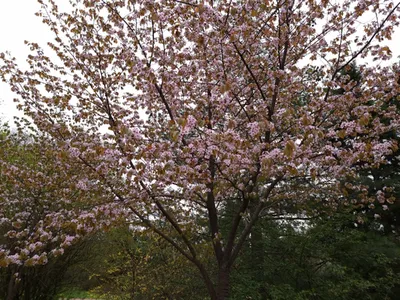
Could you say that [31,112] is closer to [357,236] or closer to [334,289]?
[334,289]

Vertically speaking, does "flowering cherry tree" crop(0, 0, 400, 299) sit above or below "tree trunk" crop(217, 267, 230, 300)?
above

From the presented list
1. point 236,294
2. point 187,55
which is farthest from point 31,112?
point 236,294

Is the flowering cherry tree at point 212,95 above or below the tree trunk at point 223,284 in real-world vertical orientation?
above

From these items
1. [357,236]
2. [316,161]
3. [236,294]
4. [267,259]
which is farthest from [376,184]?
[316,161]

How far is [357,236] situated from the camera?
867cm

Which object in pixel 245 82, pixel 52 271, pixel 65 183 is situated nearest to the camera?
→ pixel 245 82

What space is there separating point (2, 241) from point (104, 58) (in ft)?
28.1

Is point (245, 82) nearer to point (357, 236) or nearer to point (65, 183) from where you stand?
point (65, 183)

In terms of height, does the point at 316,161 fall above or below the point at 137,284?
above

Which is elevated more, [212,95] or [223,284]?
[212,95]

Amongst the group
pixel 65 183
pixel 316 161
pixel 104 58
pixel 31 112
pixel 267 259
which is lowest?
pixel 267 259

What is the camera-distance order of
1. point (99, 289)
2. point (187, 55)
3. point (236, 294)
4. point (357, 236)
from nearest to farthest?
point (187, 55) → point (236, 294) → point (357, 236) → point (99, 289)

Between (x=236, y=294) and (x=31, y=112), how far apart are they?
6.12 meters

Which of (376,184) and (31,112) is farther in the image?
(376,184)
